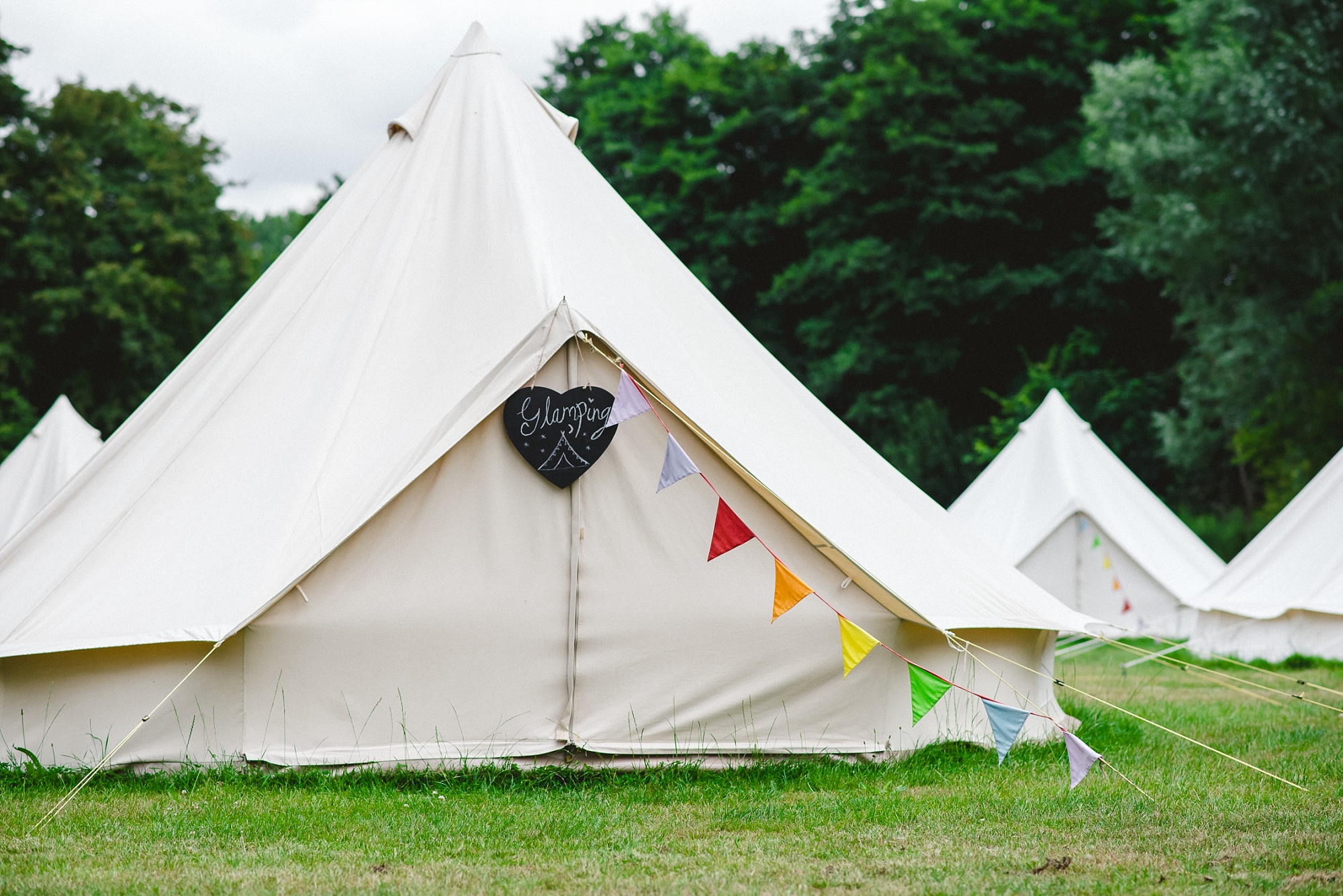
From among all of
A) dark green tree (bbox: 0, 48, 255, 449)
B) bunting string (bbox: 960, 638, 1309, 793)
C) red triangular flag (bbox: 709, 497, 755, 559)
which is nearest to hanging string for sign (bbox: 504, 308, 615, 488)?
red triangular flag (bbox: 709, 497, 755, 559)

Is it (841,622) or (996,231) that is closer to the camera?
(841,622)

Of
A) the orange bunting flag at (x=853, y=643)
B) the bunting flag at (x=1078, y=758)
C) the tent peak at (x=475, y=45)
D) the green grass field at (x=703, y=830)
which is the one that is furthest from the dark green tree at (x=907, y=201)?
the bunting flag at (x=1078, y=758)

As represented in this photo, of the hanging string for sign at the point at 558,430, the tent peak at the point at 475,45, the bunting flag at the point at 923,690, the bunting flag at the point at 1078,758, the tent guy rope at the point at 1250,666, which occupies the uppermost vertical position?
the tent peak at the point at 475,45

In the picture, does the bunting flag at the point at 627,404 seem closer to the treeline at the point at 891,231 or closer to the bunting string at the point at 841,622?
the bunting string at the point at 841,622

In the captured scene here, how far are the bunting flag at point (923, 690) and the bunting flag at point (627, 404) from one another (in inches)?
57.8

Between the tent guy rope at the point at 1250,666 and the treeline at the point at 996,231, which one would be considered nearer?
the tent guy rope at the point at 1250,666

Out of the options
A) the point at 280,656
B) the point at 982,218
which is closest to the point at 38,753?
the point at 280,656

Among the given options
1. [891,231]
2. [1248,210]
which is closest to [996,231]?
[891,231]

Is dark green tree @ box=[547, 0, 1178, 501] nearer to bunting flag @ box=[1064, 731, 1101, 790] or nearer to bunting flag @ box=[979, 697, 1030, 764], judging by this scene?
bunting flag @ box=[979, 697, 1030, 764]

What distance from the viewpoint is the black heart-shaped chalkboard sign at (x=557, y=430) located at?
503 cm

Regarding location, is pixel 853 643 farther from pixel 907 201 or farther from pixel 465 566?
pixel 907 201

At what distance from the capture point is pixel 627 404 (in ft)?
16.4

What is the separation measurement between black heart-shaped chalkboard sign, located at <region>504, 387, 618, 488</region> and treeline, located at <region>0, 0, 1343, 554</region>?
53.6 feet

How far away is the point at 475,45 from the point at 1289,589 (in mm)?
8649
